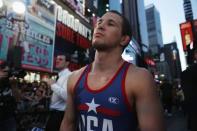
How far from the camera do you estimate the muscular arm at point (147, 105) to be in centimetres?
166

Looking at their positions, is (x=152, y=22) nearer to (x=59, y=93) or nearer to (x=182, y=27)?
(x=182, y=27)

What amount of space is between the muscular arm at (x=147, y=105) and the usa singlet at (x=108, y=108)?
8 cm

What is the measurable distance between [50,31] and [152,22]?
449ft

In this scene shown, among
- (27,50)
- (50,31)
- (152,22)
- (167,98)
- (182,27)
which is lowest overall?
(167,98)

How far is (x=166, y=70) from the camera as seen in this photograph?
13425 cm

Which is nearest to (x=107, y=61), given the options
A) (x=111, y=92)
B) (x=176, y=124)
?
(x=111, y=92)

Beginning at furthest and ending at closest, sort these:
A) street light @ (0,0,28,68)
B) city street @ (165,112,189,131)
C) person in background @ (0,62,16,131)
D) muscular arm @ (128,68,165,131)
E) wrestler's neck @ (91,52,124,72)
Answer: street light @ (0,0,28,68) < city street @ (165,112,189,131) < person in background @ (0,62,16,131) < wrestler's neck @ (91,52,124,72) < muscular arm @ (128,68,165,131)

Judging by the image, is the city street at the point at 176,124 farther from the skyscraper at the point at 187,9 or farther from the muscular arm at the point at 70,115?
the skyscraper at the point at 187,9

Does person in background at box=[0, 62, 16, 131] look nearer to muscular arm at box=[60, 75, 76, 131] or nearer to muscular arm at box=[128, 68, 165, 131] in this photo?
muscular arm at box=[60, 75, 76, 131]

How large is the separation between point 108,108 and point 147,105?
10.4 inches

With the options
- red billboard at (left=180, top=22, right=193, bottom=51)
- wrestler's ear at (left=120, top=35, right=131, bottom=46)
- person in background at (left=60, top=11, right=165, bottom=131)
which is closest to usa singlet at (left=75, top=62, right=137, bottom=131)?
person in background at (left=60, top=11, right=165, bottom=131)

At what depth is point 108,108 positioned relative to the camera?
1721 millimetres

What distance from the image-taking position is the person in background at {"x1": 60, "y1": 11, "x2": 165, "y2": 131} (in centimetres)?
169

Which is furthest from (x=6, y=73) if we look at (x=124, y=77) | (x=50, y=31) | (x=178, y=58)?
(x=178, y=58)
